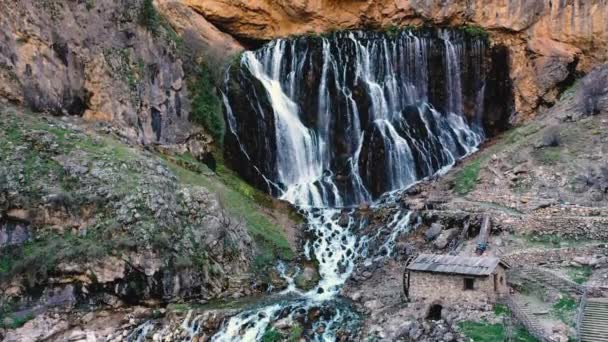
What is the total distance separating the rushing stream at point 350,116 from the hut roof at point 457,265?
24.9 ft

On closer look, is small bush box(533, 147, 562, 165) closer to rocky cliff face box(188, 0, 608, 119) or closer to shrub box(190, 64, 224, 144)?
rocky cliff face box(188, 0, 608, 119)

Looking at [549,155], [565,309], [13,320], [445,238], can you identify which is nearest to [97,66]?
[13,320]

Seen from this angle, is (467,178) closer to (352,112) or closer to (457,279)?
(352,112)

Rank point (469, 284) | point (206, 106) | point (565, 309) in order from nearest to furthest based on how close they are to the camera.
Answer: point (565, 309)
point (469, 284)
point (206, 106)

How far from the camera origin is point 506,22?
46.2 m

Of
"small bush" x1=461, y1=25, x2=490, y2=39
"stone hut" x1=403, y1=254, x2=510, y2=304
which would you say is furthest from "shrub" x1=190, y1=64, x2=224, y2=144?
"small bush" x1=461, y1=25, x2=490, y2=39

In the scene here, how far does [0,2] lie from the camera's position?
32094 millimetres

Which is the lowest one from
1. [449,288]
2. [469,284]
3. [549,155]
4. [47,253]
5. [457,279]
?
[449,288]

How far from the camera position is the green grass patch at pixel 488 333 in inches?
843

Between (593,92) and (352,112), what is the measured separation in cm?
1406

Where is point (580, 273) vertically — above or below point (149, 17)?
below

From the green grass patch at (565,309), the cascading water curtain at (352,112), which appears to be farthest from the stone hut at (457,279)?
the cascading water curtain at (352,112)

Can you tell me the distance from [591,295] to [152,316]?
1588 centimetres

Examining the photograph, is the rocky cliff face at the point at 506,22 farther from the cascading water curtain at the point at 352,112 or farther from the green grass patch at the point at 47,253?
the green grass patch at the point at 47,253
